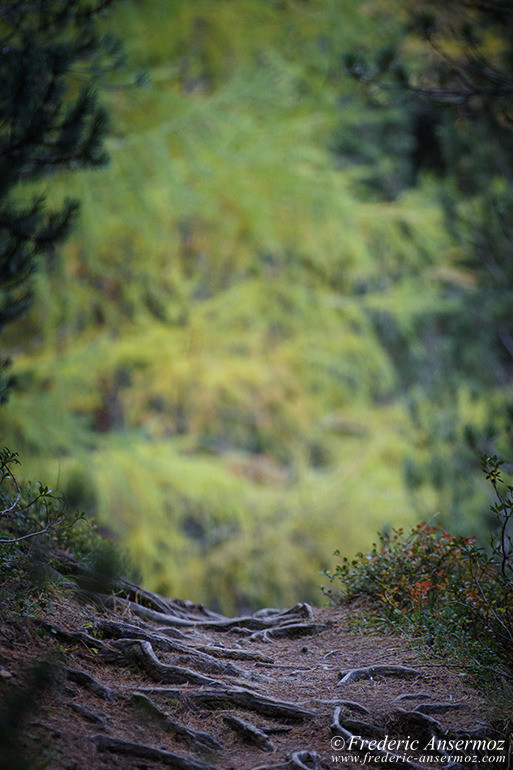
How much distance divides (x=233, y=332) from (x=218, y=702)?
808 cm

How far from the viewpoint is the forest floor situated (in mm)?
2312

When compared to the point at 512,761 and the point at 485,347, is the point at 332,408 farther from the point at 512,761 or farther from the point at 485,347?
the point at 512,761

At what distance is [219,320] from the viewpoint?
10344 millimetres

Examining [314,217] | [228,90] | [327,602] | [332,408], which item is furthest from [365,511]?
[228,90]

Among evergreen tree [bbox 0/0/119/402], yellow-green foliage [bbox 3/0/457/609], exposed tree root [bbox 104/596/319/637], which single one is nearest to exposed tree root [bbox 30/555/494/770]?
exposed tree root [bbox 104/596/319/637]

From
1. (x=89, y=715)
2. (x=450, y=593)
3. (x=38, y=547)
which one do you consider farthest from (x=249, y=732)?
(x=450, y=593)

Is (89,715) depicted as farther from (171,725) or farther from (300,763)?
(300,763)

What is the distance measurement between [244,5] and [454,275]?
7655 mm

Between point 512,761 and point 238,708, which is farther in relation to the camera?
point 238,708

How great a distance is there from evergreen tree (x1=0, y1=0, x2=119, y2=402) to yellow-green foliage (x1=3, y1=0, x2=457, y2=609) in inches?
129

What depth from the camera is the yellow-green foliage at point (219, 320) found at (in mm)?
8391

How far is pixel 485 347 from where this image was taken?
12258 mm

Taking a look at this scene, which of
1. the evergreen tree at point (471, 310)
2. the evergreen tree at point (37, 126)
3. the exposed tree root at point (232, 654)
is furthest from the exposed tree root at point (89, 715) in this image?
the evergreen tree at point (471, 310)

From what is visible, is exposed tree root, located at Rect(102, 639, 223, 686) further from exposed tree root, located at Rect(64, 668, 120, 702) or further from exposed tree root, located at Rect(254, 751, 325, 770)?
exposed tree root, located at Rect(254, 751, 325, 770)
